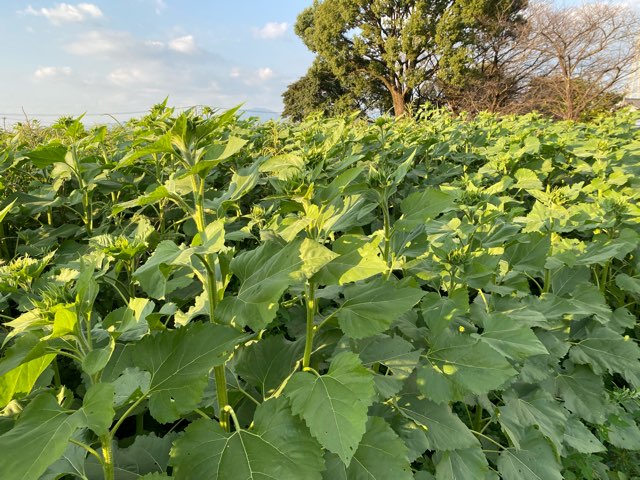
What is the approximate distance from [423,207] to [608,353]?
153cm

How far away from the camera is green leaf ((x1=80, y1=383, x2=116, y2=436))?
803 mm

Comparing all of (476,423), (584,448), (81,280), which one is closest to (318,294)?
(81,280)

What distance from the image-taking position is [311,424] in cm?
96

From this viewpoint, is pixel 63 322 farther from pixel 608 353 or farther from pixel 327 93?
pixel 327 93

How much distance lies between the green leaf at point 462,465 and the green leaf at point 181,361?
0.92 metres

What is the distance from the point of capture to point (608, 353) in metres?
2.22

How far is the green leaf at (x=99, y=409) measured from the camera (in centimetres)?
80

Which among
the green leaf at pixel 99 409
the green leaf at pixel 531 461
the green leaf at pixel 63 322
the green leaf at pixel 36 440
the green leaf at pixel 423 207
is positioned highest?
the green leaf at pixel 423 207

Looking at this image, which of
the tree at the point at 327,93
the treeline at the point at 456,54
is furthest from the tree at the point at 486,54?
the tree at the point at 327,93

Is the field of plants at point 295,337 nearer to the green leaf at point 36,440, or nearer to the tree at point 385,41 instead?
the green leaf at point 36,440

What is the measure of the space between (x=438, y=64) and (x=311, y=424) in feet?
93.7

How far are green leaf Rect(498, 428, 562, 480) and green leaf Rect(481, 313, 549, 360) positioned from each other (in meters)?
0.48

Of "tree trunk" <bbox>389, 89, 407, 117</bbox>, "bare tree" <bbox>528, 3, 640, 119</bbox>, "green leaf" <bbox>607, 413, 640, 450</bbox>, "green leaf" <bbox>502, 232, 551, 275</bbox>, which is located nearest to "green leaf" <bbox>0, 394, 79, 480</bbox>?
"green leaf" <bbox>502, 232, 551, 275</bbox>

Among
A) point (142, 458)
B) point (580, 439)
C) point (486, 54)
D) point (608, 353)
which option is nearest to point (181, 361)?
point (142, 458)
